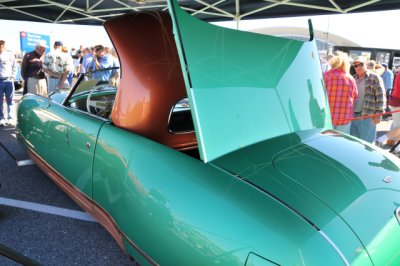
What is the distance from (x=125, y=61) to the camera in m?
2.06

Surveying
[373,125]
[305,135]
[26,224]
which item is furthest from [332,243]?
[373,125]

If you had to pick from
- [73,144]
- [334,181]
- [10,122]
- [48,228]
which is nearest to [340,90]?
[334,181]

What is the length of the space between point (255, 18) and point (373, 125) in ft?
12.0

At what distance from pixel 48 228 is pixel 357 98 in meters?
4.45

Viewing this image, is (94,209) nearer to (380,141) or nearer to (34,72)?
(34,72)

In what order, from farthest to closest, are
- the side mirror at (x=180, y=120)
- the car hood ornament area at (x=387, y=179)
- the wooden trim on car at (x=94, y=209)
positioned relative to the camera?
1. the side mirror at (x=180, y=120)
2. the wooden trim on car at (x=94, y=209)
3. the car hood ornament area at (x=387, y=179)

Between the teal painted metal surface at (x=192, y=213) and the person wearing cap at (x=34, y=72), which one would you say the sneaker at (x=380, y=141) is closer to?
the teal painted metal surface at (x=192, y=213)

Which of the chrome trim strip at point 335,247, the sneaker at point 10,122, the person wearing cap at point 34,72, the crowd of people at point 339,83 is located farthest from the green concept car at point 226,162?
the person wearing cap at point 34,72

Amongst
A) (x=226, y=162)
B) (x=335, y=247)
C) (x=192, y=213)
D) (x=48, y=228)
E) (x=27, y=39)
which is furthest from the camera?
(x=27, y=39)

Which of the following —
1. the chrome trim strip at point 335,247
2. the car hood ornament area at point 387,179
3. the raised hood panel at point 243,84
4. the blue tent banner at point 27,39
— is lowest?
the chrome trim strip at point 335,247

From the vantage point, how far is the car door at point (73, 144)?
231cm

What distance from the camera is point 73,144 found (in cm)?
248

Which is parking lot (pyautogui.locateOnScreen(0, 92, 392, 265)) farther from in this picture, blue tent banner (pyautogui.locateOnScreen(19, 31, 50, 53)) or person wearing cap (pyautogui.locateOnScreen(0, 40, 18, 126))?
blue tent banner (pyautogui.locateOnScreen(19, 31, 50, 53))

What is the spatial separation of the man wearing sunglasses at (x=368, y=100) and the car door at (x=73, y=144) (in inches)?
159
